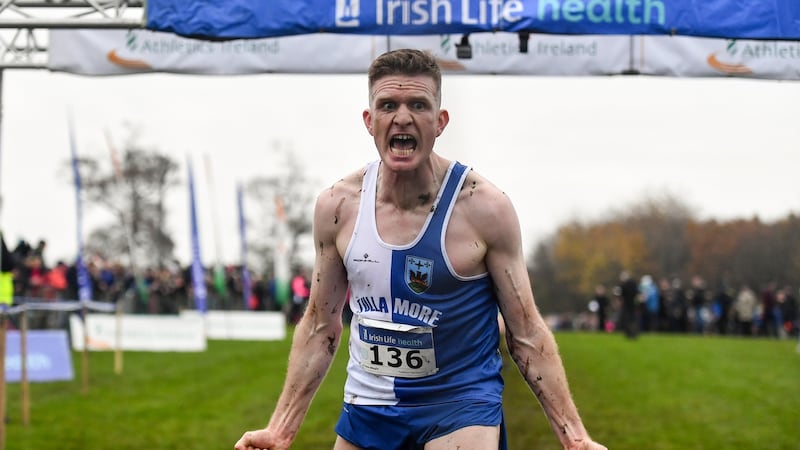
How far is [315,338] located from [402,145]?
950 mm

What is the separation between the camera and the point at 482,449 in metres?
4.18

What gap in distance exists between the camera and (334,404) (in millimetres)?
15297

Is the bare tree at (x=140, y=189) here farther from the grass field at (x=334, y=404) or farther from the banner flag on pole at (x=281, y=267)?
the grass field at (x=334, y=404)

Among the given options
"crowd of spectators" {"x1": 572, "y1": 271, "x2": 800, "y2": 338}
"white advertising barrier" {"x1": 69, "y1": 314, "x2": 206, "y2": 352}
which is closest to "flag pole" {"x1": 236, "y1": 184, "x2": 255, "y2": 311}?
"white advertising barrier" {"x1": 69, "y1": 314, "x2": 206, "y2": 352}

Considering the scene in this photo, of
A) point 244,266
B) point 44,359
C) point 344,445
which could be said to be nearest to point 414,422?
point 344,445

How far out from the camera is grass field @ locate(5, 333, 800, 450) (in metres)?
11.9

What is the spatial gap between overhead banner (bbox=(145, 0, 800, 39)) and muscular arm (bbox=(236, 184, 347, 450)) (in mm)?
4049

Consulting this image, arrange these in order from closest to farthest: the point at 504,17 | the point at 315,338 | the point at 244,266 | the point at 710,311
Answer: the point at 315,338
the point at 504,17
the point at 244,266
the point at 710,311

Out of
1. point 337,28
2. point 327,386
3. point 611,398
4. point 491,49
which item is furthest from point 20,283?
point 337,28

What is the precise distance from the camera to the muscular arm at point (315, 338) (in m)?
4.47

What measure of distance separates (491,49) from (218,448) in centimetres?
465

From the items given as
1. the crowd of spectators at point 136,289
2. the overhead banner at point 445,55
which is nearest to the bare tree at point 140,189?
the crowd of spectators at point 136,289

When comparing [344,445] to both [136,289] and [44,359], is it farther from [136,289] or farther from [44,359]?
[136,289]

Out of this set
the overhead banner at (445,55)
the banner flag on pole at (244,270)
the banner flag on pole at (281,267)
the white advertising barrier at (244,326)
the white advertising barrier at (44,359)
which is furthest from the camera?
the banner flag on pole at (281,267)
